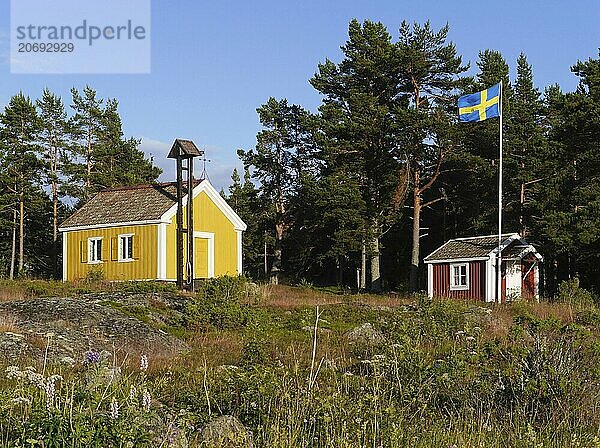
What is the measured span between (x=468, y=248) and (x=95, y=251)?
15650 mm

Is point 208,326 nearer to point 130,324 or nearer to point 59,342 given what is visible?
point 130,324

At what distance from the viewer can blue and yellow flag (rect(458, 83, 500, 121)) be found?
32.1 meters

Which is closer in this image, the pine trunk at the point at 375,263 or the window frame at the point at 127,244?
the window frame at the point at 127,244

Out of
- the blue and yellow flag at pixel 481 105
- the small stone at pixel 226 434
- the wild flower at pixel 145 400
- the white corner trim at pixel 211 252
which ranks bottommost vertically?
the small stone at pixel 226 434

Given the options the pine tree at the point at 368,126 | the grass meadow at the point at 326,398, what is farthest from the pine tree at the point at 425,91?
the grass meadow at the point at 326,398

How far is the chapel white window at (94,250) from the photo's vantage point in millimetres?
33047

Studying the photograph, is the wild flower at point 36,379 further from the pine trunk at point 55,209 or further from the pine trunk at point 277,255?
the pine trunk at point 55,209

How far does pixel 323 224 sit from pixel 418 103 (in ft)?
25.0

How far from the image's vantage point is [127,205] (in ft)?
109

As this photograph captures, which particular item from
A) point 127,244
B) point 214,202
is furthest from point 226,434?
point 214,202

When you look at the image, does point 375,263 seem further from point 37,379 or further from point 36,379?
point 37,379

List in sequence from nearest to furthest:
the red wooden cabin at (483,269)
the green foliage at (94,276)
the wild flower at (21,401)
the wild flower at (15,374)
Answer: the wild flower at (21,401)
the wild flower at (15,374)
the green foliage at (94,276)
the red wooden cabin at (483,269)

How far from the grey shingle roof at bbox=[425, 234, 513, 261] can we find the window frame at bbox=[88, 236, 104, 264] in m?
14.3

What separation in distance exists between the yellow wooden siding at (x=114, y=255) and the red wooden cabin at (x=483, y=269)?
1219 centimetres
